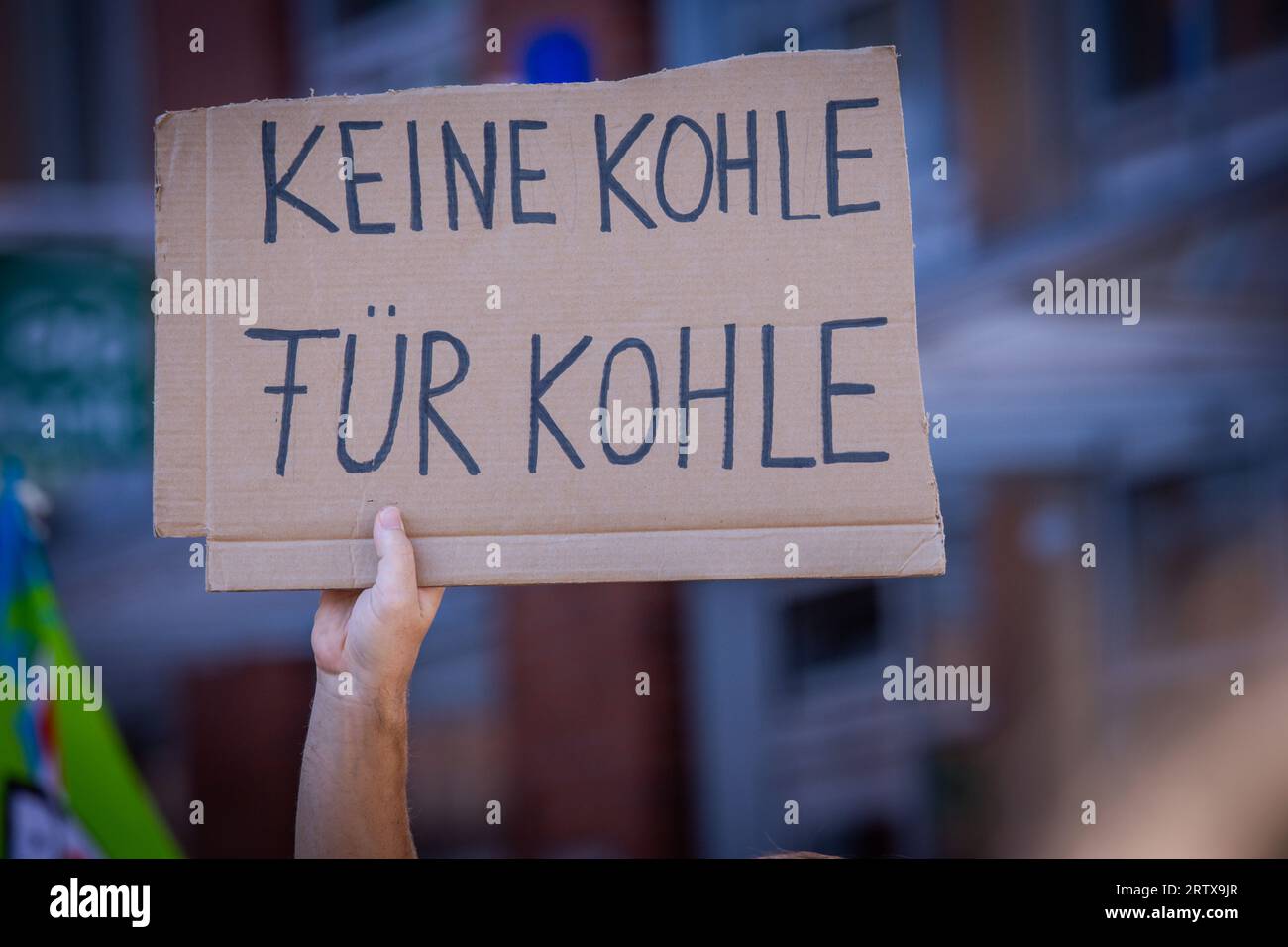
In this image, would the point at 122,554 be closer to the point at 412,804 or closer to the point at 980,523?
the point at 412,804

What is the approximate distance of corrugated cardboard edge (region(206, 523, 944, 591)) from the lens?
1.29m

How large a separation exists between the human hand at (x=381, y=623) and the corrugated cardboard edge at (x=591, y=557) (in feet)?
0.10

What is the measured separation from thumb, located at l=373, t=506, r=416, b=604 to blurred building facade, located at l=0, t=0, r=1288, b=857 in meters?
2.17

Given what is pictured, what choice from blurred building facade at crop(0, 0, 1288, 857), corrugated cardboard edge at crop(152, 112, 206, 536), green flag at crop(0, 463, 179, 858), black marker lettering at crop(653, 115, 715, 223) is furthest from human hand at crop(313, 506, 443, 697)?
blurred building facade at crop(0, 0, 1288, 857)

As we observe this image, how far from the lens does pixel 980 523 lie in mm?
3436

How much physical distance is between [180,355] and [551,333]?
1.54 feet

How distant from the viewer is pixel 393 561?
1.26 meters

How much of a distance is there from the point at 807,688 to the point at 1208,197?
6.67 feet

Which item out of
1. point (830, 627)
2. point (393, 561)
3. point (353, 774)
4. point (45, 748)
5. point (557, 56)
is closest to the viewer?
point (393, 561)

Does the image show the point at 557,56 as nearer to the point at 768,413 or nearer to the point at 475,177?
the point at 475,177

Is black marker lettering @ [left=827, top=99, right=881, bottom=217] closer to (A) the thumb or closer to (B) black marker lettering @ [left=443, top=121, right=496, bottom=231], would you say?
(B) black marker lettering @ [left=443, top=121, right=496, bottom=231]

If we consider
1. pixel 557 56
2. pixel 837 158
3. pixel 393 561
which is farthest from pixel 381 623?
pixel 557 56

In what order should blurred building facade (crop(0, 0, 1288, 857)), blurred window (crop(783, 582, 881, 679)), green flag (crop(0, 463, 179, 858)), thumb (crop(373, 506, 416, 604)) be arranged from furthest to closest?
blurred window (crop(783, 582, 881, 679))
blurred building facade (crop(0, 0, 1288, 857))
green flag (crop(0, 463, 179, 858))
thumb (crop(373, 506, 416, 604))
